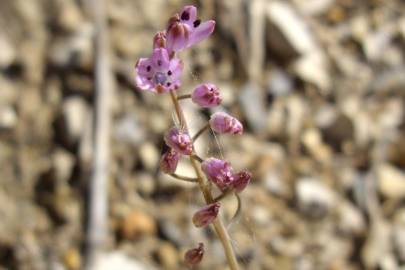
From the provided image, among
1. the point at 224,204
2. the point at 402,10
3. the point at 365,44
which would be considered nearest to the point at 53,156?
the point at 224,204

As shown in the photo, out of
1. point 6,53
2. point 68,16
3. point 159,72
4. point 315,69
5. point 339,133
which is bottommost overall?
point 159,72

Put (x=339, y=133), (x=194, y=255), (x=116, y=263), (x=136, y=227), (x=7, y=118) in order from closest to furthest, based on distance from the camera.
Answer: (x=194, y=255), (x=116, y=263), (x=136, y=227), (x=7, y=118), (x=339, y=133)

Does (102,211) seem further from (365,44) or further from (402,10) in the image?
(402,10)

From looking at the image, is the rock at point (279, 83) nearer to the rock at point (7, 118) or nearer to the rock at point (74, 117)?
the rock at point (74, 117)

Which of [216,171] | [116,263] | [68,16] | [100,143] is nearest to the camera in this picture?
[216,171]

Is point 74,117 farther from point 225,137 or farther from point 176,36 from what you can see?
point 176,36

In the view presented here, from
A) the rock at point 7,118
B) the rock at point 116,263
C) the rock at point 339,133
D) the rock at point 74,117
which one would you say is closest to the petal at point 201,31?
the rock at point 116,263

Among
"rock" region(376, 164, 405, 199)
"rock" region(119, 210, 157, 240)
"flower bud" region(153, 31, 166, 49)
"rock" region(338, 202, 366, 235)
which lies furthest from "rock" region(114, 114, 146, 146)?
"flower bud" region(153, 31, 166, 49)

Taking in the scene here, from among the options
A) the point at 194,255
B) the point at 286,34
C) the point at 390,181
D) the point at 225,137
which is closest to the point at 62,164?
the point at 225,137
